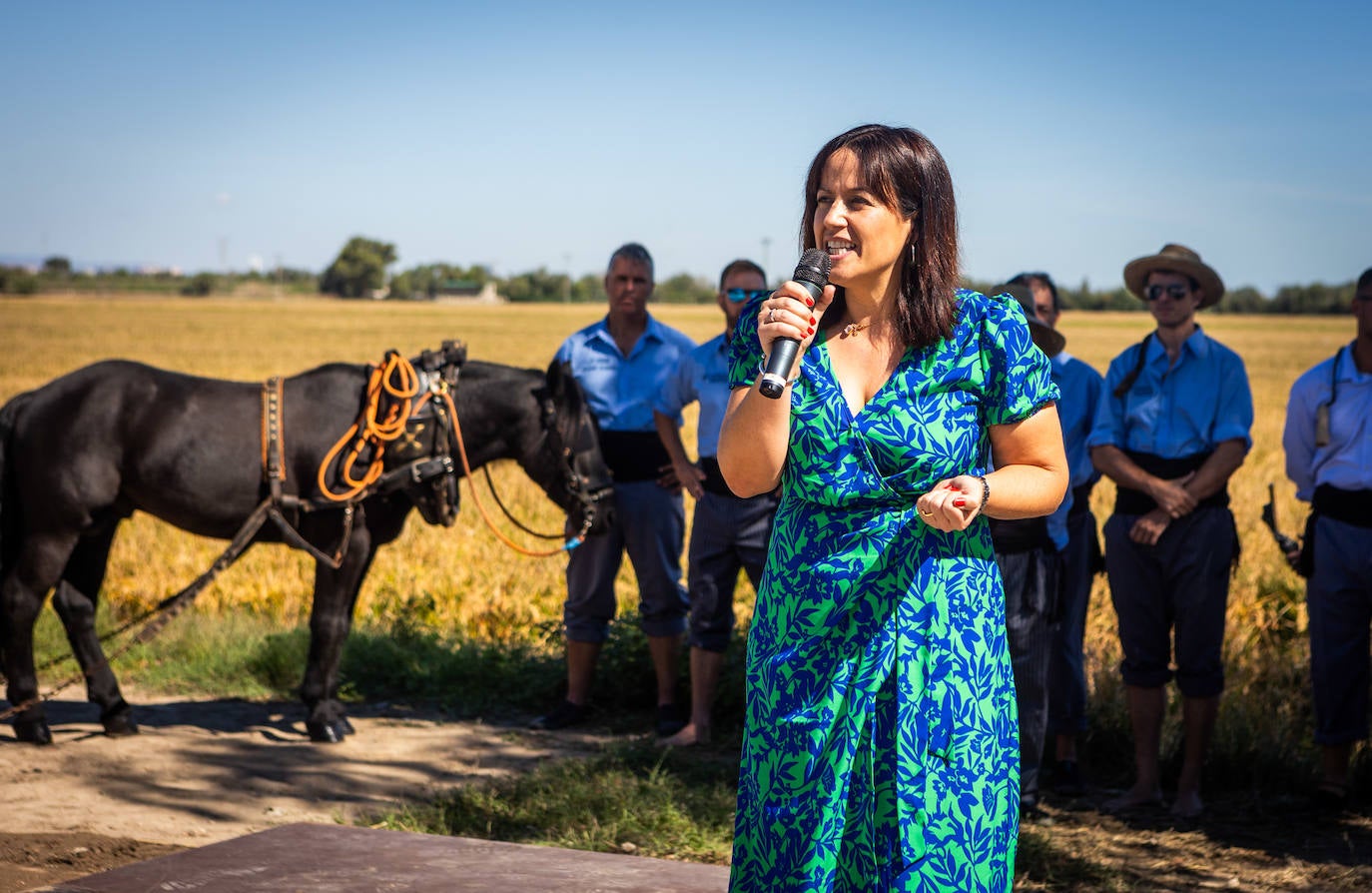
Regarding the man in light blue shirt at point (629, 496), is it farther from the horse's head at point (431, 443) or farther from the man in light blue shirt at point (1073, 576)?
the man in light blue shirt at point (1073, 576)

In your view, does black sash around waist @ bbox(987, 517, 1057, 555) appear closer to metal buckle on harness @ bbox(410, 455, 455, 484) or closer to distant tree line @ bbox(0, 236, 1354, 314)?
metal buckle on harness @ bbox(410, 455, 455, 484)


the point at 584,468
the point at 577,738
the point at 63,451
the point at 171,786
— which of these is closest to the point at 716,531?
the point at 584,468

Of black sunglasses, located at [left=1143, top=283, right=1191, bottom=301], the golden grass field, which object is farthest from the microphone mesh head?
the golden grass field

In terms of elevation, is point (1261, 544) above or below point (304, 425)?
below

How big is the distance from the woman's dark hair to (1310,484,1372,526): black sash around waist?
3.58 meters

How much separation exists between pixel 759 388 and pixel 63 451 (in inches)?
196

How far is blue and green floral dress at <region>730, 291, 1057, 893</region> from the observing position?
86.1 inches

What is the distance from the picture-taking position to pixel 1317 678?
17.0 feet

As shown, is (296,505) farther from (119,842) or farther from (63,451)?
(119,842)

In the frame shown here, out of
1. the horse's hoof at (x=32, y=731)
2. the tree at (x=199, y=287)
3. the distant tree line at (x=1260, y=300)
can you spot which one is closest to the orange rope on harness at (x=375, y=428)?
the horse's hoof at (x=32, y=731)

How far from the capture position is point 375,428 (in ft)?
19.6

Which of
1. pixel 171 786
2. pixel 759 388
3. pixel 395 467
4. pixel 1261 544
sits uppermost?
pixel 759 388

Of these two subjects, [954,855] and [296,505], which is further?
[296,505]

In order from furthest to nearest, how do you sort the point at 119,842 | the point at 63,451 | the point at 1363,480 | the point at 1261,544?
the point at 1261,544 → the point at 63,451 → the point at 1363,480 → the point at 119,842
